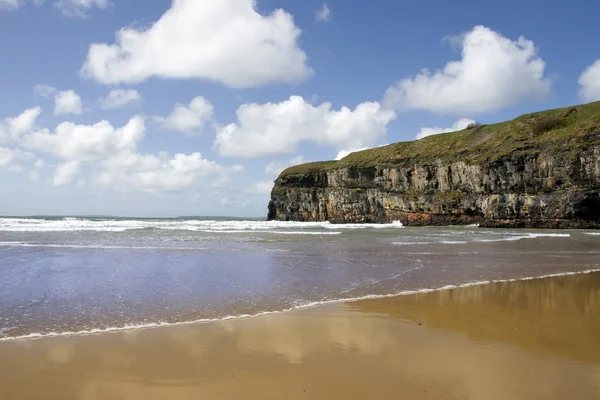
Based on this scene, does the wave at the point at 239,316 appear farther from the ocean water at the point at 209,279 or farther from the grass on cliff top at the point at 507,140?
the grass on cliff top at the point at 507,140

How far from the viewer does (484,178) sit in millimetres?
42875

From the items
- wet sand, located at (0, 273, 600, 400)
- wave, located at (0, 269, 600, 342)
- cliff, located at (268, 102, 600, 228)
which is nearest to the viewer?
wet sand, located at (0, 273, 600, 400)

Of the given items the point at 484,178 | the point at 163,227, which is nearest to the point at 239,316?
the point at 163,227

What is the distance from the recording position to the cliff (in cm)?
3656

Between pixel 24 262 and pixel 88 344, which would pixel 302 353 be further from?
pixel 24 262

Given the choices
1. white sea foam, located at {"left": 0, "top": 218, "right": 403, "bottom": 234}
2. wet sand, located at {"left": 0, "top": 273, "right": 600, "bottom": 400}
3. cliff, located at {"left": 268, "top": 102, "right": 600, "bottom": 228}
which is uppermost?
cliff, located at {"left": 268, "top": 102, "right": 600, "bottom": 228}

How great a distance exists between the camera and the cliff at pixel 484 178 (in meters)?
36.6

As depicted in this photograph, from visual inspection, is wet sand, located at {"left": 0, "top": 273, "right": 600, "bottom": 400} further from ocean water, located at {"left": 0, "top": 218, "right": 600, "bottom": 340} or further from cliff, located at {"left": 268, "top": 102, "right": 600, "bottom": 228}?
cliff, located at {"left": 268, "top": 102, "right": 600, "bottom": 228}

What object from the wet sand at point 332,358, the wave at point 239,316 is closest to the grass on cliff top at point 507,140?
the wave at point 239,316

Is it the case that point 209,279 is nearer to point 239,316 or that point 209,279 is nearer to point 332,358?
point 239,316

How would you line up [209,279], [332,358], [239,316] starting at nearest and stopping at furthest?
[332,358] < [239,316] < [209,279]

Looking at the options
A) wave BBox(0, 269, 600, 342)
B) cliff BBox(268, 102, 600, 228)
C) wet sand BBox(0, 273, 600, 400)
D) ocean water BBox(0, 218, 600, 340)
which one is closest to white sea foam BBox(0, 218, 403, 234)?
cliff BBox(268, 102, 600, 228)

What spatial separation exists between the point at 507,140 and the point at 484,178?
5.48 meters

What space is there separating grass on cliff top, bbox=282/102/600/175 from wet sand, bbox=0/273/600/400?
38.2m
